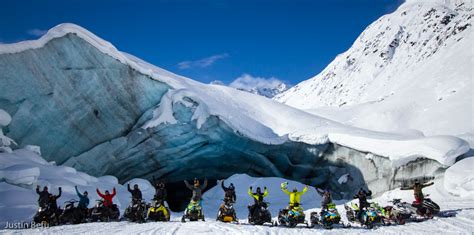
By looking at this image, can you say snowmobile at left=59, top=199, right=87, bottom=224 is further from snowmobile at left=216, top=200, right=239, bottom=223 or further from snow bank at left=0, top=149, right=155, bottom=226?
snowmobile at left=216, top=200, right=239, bottom=223

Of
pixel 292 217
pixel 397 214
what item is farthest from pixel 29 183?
pixel 397 214

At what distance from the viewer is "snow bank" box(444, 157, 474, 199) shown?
51.4 feet

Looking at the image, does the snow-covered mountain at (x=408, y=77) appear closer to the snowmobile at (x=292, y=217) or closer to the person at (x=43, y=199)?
the snowmobile at (x=292, y=217)

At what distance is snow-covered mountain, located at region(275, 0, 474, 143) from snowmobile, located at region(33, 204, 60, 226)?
2112 centimetres

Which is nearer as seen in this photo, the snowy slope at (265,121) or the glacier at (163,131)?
the snowy slope at (265,121)

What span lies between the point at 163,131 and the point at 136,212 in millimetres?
10833

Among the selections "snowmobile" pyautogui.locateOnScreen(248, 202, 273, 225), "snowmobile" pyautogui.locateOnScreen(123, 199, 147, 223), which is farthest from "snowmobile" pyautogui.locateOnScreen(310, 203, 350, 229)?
"snowmobile" pyautogui.locateOnScreen(123, 199, 147, 223)

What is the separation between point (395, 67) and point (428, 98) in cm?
4723

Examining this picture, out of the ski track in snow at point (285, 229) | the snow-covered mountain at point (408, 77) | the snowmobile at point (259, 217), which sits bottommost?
the ski track in snow at point (285, 229)

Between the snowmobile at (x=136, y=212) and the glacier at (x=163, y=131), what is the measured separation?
31.9ft

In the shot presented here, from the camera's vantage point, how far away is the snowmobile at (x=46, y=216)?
1184cm

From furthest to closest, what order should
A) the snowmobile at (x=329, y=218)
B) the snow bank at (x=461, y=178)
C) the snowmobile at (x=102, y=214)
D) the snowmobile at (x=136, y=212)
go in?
the snow bank at (x=461, y=178) < the snowmobile at (x=102, y=214) < the snowmobile at (x=136, y=212) < the snowmobile at (x=329, y=218)

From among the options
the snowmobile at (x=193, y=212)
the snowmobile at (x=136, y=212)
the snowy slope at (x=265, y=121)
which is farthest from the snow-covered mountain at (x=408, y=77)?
the snowmobile at (x=136, y=212)

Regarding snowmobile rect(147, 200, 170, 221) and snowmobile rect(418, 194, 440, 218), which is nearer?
snowmobile rect(418, 194, 440, 218)
